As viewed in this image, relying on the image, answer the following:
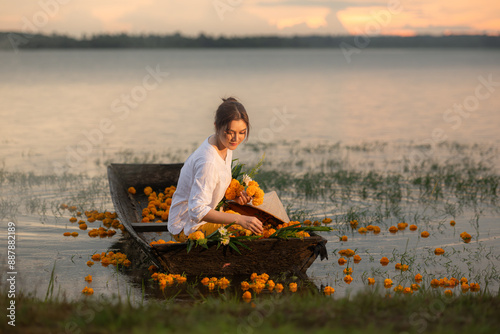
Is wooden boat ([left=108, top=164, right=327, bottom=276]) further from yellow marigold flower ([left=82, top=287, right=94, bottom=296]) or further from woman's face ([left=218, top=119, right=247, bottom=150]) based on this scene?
woman's face ([left=218, top=119, right=247, bottom=150])

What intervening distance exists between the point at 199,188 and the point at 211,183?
145mm

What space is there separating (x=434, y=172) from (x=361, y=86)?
110 feet

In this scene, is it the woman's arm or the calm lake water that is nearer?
the woman's arm

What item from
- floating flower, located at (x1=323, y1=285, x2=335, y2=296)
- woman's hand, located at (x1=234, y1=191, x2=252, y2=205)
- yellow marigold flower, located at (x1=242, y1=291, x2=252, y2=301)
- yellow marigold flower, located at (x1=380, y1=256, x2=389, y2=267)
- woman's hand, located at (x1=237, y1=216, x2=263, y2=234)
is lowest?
yellow marigold flower, located at (x1=242, y1=291, x2=252, y2=301)

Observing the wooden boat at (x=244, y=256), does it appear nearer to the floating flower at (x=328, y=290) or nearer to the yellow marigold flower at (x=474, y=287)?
the floating flower at (x=328, y=290)

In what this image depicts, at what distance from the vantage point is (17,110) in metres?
26.8

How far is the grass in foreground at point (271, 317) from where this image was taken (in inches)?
160

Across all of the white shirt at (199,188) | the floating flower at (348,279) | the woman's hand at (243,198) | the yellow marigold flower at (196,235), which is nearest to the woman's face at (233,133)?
the white shirt at (199,188)

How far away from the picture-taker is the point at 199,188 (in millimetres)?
5895

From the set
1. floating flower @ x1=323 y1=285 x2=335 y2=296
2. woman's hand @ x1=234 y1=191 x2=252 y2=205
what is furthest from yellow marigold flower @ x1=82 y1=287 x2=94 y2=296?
floating flower @ x1=323 y1=285 x2=335 y2=296

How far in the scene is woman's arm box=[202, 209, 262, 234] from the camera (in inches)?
231

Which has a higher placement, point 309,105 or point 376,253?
point 309,105

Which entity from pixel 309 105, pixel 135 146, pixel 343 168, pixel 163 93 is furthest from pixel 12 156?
pixel 163 93

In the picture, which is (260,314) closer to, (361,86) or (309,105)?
(309,105)
